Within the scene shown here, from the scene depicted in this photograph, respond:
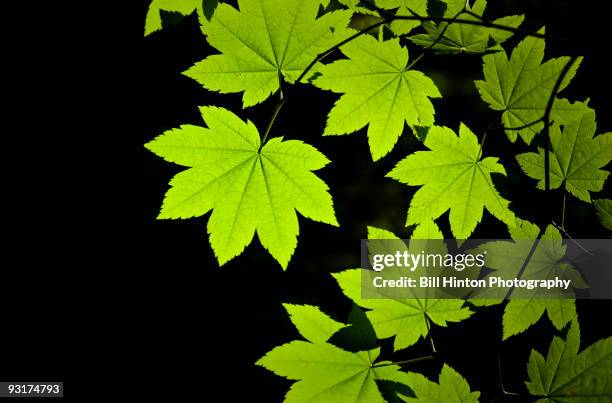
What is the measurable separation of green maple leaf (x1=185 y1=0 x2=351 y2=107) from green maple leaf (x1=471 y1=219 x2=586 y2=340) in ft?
2.38

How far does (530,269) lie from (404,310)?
1.23 feet

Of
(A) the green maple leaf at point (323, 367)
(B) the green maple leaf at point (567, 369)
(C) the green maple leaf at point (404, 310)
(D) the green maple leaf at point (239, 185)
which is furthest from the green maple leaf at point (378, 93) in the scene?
(B) the green maple leaf at point (567, 369)

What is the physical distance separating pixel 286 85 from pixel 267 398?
234cm

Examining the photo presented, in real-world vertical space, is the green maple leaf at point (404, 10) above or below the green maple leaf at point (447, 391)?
above

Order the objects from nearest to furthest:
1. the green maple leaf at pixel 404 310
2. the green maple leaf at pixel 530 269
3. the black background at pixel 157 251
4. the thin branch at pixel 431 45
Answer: the thin branch at pixel 431 45
the green maple leaf at pixel 530 269
the green maple leaf at pixel 404 310
the black background at pixel 157 251

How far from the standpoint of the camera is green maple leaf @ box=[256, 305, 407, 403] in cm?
136

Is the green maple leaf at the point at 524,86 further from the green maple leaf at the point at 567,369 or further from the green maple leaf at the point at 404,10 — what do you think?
the green maple leaf at the point at 567,369

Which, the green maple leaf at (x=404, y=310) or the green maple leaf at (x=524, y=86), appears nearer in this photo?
the green maple leaf at (x=524, y=86)

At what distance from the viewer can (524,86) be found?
4.26ft

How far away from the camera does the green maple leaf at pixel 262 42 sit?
1.21 m

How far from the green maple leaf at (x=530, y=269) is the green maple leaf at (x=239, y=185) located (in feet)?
1.63

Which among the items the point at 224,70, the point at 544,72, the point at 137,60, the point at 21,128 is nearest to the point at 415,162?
the point at 544,72

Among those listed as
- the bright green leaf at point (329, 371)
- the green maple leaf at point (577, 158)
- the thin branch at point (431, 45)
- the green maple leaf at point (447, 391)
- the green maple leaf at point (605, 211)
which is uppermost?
the thin branch at point (431, 45)

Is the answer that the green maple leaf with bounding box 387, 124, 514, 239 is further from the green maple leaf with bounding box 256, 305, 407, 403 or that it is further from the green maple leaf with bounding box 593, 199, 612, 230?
the green maple leaf with bounding box 256, 305, 407, 403
